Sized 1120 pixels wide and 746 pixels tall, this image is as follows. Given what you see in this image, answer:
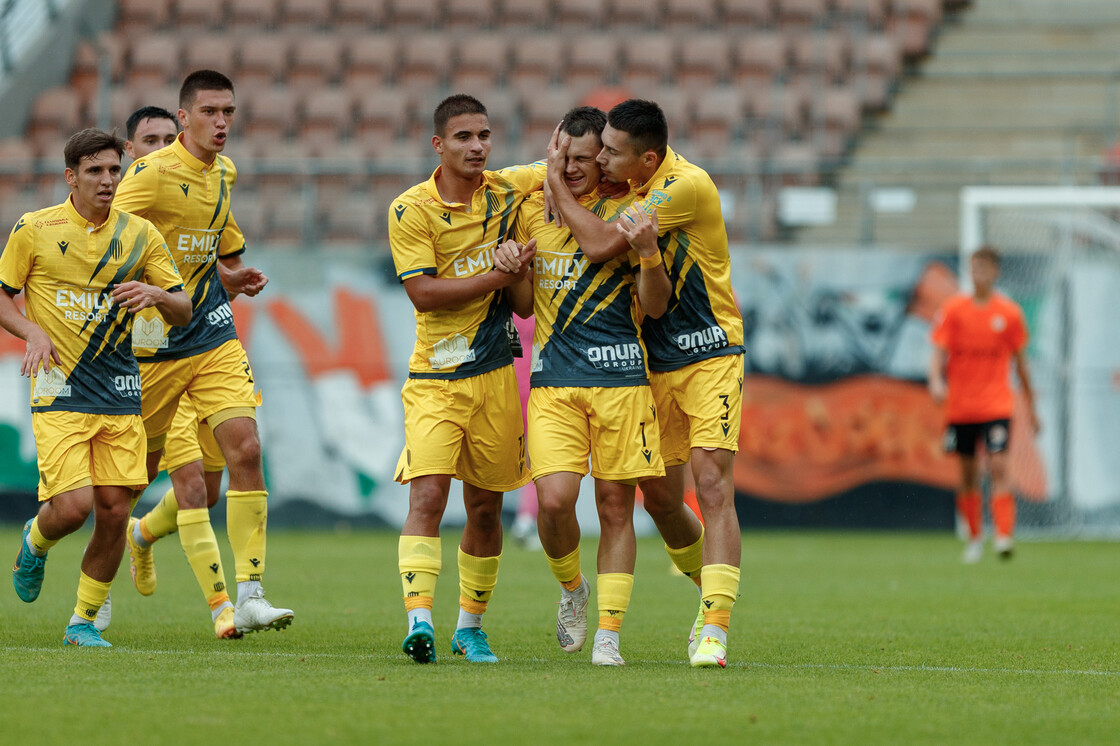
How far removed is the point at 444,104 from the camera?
242 inches

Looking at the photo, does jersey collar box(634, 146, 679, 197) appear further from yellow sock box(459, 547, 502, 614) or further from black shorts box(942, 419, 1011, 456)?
black shorts box(942, 419, 1011, 456)

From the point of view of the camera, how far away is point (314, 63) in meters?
18.9

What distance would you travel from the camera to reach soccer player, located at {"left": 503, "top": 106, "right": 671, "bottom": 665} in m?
5.94

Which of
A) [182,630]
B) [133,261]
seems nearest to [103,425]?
[133,261]

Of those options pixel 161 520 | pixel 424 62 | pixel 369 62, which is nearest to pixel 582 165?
pixel 161 520

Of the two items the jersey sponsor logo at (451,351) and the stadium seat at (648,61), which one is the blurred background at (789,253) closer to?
the stadium seat at (648,61)

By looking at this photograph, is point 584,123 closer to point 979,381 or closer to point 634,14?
point 979,381

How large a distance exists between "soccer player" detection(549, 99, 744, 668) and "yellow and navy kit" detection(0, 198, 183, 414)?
6.75ft

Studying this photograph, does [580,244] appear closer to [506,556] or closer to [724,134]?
[506,556]

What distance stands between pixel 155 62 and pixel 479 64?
411 cm

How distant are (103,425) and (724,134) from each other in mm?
12080

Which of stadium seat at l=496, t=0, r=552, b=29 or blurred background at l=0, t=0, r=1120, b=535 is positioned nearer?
blurred background at l=0, t=0, r=1120, b=535

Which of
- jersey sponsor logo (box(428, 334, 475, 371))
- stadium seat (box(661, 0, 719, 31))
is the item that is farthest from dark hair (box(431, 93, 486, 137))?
stadium seat (box(661, 0, 719, 31))

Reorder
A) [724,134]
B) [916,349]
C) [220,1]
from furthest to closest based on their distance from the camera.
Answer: [220,1] → [724,134] → [916,349]
